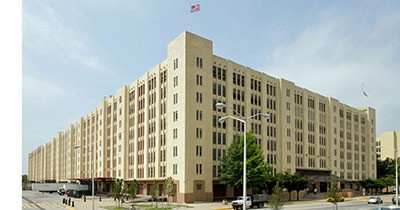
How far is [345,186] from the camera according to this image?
3935 inches

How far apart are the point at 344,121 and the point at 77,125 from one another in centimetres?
8316

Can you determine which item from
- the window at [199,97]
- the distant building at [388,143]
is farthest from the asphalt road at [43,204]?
the distant building at [388,143]

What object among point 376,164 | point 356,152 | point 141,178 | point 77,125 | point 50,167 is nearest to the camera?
point 141,178

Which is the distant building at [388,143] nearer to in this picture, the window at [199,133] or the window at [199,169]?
the window at [199,133]

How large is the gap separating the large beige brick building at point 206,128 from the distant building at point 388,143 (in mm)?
42677

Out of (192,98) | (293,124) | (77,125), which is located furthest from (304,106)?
(77,125)

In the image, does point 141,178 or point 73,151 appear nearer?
point 141,178

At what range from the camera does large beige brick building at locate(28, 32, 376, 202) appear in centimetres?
6266

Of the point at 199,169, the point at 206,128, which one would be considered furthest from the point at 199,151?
the point at 206,128

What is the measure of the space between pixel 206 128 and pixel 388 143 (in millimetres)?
115077

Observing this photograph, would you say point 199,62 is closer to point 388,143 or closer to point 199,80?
point 199,80

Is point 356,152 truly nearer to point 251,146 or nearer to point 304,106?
point 304,106

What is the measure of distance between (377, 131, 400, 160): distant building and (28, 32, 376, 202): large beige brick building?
42677 millimetres

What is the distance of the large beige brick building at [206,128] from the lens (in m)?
62.7
